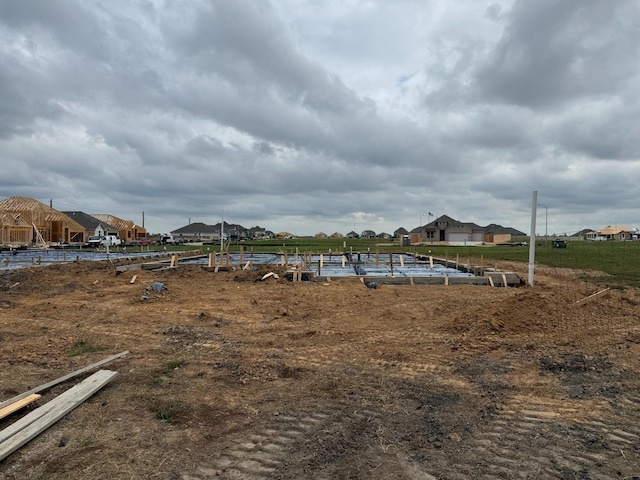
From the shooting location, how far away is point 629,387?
4.82 meters

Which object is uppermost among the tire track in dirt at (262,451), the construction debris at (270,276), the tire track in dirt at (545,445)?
the construction debris at (270,276)

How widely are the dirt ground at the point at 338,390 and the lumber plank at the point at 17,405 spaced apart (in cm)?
15

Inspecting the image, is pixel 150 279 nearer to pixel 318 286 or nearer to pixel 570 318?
pixel 318 286

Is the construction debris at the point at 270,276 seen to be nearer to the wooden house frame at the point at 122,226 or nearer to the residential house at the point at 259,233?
the wooden house frame at the point at 122,226

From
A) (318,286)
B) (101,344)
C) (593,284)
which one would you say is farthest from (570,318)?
(101,344)

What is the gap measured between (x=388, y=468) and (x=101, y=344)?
5.58 metres

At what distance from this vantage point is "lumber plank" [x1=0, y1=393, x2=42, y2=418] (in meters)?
3.87

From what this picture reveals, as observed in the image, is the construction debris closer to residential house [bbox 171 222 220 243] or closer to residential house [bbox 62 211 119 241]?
residential house [bbox 62 211 119 241]

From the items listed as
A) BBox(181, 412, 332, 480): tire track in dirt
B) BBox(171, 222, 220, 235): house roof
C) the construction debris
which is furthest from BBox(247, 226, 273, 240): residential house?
BBox(181, 412, 332, 480): tire track in dirt

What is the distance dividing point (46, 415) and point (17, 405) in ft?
1.44

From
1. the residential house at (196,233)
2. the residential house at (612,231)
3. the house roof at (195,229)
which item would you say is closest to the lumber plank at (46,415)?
the residential house at (196,233)

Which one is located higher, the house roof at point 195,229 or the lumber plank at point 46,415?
the house roof at point 195,229

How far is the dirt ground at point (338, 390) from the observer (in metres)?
3.25

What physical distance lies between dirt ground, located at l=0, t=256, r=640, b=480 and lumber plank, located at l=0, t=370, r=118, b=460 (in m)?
0.08
